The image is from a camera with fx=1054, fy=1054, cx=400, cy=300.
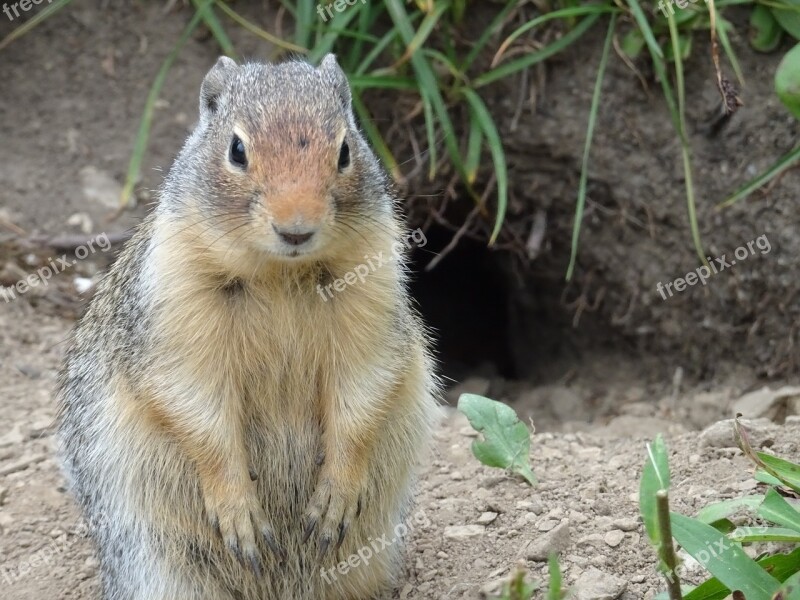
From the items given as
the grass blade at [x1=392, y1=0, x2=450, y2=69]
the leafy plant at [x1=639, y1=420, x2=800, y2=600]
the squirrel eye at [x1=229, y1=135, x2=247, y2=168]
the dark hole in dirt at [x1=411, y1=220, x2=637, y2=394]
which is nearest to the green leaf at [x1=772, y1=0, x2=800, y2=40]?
the grass blade at [x1=392, y1=0, x2=450, y2=69]

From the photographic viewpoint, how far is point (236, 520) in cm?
371

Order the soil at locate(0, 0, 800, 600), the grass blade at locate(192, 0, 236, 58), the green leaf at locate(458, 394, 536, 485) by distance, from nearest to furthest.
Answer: the green leaf at locate(458, 394, 536, 485)
the soil at locate(0, 0, 800, 600)
the grass blade at locate(192, 0, 236, 58)

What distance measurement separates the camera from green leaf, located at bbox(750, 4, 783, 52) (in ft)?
19.2

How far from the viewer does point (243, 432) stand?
382 cm

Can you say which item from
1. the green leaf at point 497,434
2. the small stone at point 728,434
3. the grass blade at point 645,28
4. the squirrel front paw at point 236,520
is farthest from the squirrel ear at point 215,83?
the grass blade at point 645,28

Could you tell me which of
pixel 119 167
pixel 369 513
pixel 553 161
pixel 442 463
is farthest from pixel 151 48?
pixel 369 513

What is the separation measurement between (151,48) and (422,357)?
3834mm

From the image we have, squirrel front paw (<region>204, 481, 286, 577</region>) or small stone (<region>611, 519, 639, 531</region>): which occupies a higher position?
squirrel front paw (<region>204, 481, 286, 577</region>)

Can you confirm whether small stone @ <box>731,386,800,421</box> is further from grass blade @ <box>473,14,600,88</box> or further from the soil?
grass blade @ <box>473,14,600,88</box>

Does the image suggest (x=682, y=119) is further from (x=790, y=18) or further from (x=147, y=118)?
(x=147, y=118)

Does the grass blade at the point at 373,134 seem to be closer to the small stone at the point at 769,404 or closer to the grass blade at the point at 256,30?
the grass blade at the point at 256,30

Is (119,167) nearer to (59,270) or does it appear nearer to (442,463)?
(59,270)

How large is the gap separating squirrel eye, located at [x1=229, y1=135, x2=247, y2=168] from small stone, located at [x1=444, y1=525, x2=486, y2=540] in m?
1.78

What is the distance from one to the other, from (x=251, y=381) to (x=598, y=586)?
1.41 metres
